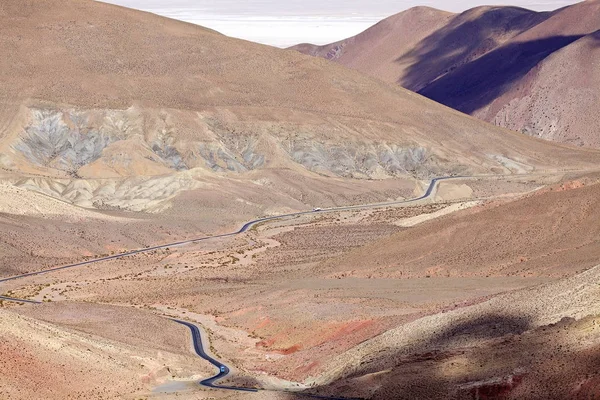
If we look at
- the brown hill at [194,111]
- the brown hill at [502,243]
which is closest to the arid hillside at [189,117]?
the brown hill at [194,111]

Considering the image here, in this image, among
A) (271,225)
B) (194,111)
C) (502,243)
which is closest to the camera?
(502,243)

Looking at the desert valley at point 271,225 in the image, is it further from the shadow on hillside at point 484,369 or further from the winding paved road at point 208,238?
the winding paved road at point 208,238

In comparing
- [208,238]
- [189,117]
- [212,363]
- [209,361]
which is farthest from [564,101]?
[212,363]

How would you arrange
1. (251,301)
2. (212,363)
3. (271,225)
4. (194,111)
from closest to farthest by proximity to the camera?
(212,363), (251,301), (271,225), (194,111)

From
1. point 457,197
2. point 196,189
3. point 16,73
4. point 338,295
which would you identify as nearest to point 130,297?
point 338,295

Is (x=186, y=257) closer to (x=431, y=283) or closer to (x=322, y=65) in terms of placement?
(x=431, y=283)

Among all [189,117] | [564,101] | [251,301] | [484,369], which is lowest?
[564,101]

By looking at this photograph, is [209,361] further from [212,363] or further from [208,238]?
[208,238]
